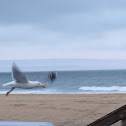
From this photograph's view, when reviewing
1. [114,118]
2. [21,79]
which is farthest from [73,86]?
[114,118]

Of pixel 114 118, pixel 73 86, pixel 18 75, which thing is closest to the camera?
pixel 114 118

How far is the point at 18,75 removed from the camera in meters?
3.30

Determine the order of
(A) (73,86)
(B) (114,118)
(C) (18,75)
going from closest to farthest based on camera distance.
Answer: (B) (114,118) → (C) (18,75) → (A) (73,86)

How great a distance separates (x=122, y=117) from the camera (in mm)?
2797

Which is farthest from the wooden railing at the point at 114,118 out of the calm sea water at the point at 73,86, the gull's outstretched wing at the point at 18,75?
the gull's outstretched wing at the point at 18,75

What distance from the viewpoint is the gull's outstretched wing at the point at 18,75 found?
3.21 metres

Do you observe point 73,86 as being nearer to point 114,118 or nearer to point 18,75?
point 18,75

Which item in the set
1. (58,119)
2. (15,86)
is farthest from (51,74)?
(58,119)

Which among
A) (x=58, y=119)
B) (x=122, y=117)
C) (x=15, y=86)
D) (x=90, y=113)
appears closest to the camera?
(x=122, y=117)

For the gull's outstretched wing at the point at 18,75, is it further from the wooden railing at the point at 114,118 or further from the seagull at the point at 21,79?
the wooden railing at the point at 114,118

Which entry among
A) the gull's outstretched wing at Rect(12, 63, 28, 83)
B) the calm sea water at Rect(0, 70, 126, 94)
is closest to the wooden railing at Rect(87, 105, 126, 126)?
the calm sea water at Rect(0, 70, 126, 94)

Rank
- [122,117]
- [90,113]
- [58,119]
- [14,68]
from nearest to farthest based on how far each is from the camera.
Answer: [122,117]
[14,68]
[58,119]
[90,113]

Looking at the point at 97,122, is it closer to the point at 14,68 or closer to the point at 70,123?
the point at 14,68

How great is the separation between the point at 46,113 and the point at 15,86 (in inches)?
345
